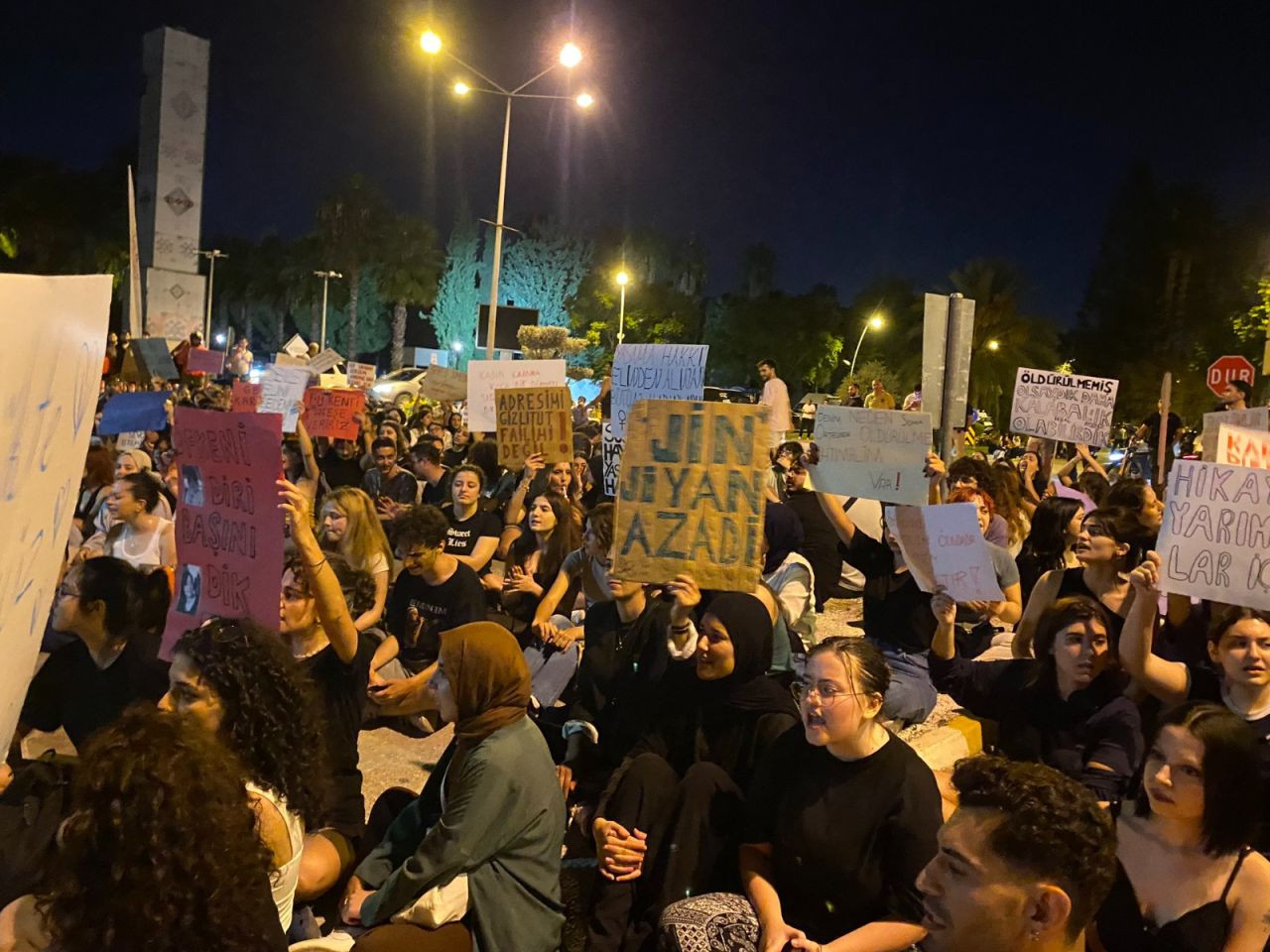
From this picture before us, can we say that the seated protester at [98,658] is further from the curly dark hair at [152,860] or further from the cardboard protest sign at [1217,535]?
the cardboard protest sign at [1217,535]

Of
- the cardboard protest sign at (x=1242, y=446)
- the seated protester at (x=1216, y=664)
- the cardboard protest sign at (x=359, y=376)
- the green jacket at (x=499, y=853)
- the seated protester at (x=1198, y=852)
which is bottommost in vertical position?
the green jacket at (x=499, y=853)

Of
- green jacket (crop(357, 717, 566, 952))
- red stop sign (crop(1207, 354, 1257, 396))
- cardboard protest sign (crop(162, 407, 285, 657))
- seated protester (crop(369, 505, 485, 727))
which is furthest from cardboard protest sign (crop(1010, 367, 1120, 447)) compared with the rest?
cardboard protest sign (crop(162, 407, 285, 657))

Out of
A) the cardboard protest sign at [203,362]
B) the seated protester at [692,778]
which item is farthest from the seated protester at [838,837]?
the cardboard protest sign at [203,362]

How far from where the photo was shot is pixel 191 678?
128 inches

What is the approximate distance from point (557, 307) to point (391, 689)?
252 feet

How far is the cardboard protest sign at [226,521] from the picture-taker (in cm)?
407

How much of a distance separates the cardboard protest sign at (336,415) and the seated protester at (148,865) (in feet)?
29.2

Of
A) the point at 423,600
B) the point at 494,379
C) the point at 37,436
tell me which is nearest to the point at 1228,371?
the point at 494,379

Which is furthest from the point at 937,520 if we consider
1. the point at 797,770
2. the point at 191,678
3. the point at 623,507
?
the point at 191,678

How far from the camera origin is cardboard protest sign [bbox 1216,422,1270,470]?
4.79 metres

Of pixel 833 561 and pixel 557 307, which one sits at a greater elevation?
pixel 557 307

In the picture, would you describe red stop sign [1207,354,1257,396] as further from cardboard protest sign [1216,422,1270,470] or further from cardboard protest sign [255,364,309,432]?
cardboard protest sign [255,364,309,432]

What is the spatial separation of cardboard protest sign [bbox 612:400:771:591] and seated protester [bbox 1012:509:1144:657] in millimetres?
1554

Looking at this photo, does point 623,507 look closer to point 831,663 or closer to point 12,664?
point 831,663
